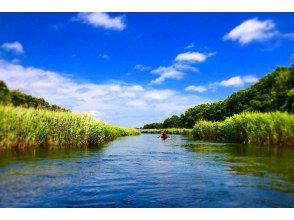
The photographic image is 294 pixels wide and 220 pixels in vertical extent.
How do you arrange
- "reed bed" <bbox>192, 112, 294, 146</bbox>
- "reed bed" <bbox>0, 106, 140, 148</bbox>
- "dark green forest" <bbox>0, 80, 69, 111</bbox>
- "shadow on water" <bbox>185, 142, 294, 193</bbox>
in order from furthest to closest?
"dark green forest" <bbox>0, 80, 69, 111</bbox>
"reed bed" <bbox>0, 106, 140, 148</bbox>
"reed bed" <bbox>192, 112, 294, 146</bbox>
"shadow on water" <bbox>185, 142, 294, 193</bbox>

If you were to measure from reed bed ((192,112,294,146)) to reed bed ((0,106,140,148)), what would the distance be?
775 centimetres

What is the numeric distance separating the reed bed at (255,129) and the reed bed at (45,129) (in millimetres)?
7754

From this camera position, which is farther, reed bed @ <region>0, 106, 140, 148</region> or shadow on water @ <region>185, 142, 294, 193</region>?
reed bed @ <region>0, 106, 140, 148</region>

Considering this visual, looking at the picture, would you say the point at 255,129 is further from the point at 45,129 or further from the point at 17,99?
the point at 17,99

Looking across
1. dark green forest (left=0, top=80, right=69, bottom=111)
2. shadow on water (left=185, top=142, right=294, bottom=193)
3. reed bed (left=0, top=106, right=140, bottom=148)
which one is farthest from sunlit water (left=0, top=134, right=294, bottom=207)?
dark green forest (left=0, top=80, right=69, bottom=111)

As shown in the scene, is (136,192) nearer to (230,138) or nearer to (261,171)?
(261,171)

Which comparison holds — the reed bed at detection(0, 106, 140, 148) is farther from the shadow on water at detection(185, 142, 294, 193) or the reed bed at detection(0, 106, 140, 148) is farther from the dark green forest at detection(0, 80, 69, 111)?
the shadow on water at detection(185, 142, 294, 193)

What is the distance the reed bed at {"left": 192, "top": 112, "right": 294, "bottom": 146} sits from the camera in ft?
42.4

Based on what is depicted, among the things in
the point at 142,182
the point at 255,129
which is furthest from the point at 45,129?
the point at 255,129

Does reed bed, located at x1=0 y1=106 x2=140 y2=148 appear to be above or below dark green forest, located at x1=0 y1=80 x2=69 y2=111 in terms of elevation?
below

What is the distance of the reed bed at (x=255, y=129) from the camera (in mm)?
12913

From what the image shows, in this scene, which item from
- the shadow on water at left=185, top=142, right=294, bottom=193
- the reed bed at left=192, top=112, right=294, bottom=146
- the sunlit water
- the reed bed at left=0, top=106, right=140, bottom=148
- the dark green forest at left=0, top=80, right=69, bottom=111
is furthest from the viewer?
the dark green forest at left=0, top=80, right=69, bottom=111

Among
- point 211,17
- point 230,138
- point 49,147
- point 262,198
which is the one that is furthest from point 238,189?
point 230,138
